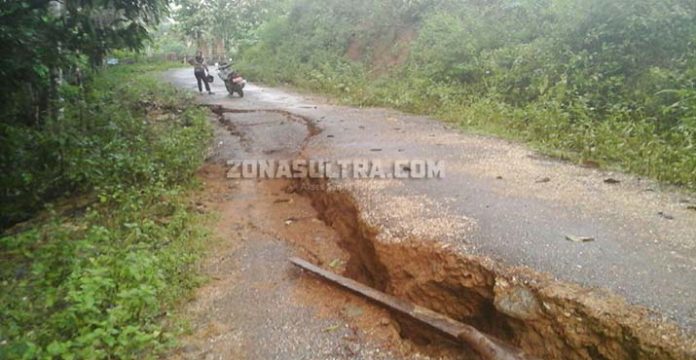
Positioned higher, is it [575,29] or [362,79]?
[575,29]

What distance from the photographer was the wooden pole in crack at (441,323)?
2693 mm

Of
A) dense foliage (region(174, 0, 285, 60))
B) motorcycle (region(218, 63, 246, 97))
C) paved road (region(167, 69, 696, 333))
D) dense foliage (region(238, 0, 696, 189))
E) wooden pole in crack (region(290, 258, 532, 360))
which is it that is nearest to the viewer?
wooden pole in crack (region(290, 258, 532, 360))

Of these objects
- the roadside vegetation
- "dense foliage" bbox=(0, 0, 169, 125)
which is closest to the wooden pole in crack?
the roadside vegetation

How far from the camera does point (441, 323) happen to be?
303cm

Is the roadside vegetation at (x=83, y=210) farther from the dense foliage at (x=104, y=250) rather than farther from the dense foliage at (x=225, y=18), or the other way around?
the dense foliage at (x=225, y=18)

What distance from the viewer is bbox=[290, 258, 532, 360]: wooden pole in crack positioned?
2693mm

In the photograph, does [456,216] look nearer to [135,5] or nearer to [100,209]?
[100,209]

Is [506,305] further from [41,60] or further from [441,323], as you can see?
[41,60]

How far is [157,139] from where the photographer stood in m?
8.03

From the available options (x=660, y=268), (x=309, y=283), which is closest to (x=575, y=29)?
(x=660, y=268)

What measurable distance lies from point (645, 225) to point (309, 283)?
2.70m

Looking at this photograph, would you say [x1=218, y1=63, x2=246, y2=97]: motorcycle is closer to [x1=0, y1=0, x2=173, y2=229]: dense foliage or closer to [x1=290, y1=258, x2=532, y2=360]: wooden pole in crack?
[x1=0, y1=0, x2=173, y2=229]: dense foliage

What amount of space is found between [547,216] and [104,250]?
12.7 feet

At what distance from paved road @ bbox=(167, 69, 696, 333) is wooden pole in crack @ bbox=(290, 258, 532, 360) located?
51 centimetres
